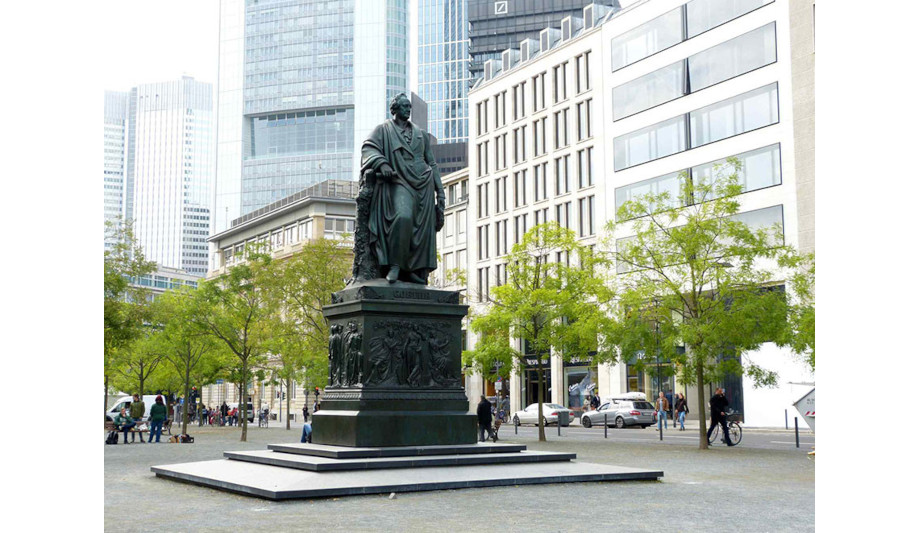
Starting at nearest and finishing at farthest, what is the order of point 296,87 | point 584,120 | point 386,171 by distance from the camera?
point 386,171, point 584,120, point 296,87

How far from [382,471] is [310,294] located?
28.5 meters

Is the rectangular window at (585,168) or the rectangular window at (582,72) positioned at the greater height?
the rectangular window at (582,72)

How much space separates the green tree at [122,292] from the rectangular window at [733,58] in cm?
3244

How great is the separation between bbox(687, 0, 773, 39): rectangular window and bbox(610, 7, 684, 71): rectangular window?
898mm

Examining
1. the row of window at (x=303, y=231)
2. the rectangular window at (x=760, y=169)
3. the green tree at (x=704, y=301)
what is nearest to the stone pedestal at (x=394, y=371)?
the green tree at (x=704, y=301)

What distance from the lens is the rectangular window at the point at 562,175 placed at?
→ 216 feet

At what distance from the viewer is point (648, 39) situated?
56.9m

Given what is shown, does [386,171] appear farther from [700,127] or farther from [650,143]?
[650,143]

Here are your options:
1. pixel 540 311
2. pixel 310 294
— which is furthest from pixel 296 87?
pixel 540 311

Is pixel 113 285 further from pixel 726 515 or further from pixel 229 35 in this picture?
pixel 229 35

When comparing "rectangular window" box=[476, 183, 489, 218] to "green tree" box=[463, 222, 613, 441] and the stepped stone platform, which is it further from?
the stepped stone platform

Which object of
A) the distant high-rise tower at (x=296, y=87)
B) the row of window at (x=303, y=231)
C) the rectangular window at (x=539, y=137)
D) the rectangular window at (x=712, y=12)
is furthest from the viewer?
the distant high-rise tower at (x=296, y=87)

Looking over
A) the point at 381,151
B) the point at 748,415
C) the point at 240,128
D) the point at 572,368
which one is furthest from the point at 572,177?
the point at 240,128

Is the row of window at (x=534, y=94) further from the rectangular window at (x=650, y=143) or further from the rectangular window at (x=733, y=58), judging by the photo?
the rectangular window at (x=733, y=58)
